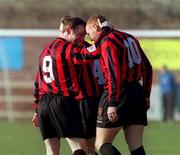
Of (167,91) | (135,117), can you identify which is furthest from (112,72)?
(167,91)

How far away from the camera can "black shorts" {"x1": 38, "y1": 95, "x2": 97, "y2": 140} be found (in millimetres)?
8008

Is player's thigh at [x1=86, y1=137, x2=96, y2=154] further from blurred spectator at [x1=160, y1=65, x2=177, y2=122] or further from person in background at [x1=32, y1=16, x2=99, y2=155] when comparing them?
blurred spectator at [x1=160, y1=65, x2=177, y2=122]

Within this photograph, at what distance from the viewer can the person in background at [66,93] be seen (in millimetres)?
7926

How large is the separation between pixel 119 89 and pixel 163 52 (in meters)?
13.5

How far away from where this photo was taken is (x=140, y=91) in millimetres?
8078

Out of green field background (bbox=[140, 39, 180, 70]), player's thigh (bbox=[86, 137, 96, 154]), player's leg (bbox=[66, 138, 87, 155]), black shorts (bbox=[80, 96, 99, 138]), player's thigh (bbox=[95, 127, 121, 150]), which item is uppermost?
black shorts (bbox=[80, 96, 99, 138])

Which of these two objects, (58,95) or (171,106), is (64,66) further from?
(171,106)

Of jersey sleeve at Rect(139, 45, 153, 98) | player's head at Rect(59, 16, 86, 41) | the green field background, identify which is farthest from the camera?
the green field background

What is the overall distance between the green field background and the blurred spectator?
0.24 meters

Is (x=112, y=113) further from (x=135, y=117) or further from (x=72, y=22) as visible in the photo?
(x=72, y=22)

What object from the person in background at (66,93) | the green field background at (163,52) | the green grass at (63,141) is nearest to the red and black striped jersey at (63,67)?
the person in background at (66,93)

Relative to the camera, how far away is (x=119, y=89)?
25.6ft

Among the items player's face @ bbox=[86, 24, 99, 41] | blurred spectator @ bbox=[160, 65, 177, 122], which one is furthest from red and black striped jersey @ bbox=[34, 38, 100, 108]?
blurred spectator @ bbox=[160, 65, 177, 122]

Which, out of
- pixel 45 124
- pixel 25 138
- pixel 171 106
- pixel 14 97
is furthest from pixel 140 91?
pixel 14 97
